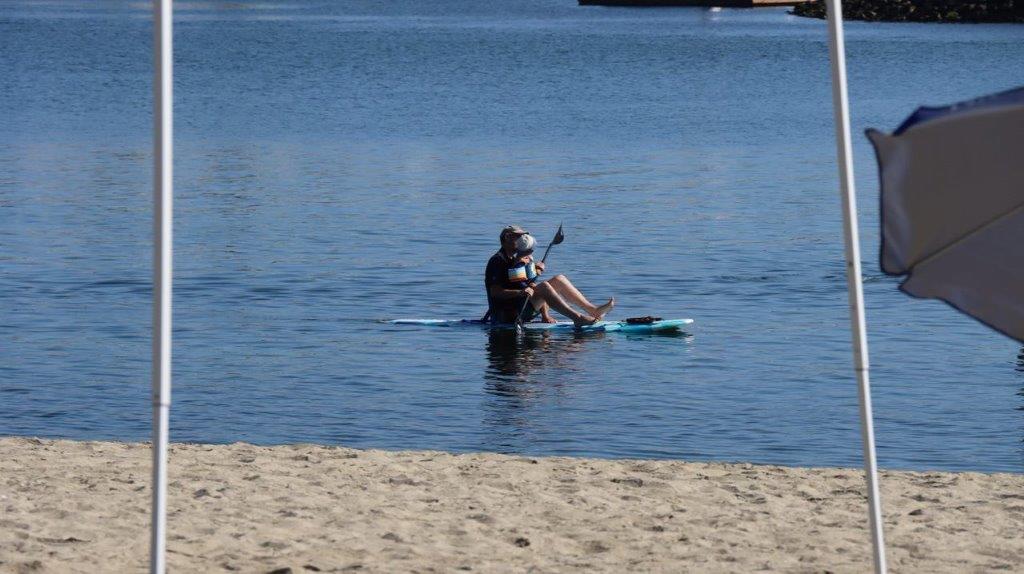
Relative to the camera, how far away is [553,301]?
19.1 meters

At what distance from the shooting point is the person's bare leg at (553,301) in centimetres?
1909

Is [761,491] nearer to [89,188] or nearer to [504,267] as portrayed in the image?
[504,267]

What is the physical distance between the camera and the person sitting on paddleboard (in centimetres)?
1839

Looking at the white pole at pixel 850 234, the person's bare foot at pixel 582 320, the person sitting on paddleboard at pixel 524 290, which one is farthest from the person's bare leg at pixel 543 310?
the white pole at pixel 850 234

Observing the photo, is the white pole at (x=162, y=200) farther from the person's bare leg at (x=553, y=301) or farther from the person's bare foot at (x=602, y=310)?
the person's bare foot at (x=602, y=310)

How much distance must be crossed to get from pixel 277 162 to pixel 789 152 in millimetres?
12621

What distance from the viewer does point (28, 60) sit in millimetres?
80812

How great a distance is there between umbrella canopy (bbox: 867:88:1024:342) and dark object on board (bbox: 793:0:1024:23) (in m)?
113

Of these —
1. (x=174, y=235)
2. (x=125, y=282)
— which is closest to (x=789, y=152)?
(x=174, y=235)

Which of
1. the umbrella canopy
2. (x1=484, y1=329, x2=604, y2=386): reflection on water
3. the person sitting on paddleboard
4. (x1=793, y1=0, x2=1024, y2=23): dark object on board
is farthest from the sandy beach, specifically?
Answer: (x1=793, y1=0, x2=1024, y2=23): dark object on board

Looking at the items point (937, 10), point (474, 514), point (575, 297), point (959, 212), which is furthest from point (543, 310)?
point (937, 10)

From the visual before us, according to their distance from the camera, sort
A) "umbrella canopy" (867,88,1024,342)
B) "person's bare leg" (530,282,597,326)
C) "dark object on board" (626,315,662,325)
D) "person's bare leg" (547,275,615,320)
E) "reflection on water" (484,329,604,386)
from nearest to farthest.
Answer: "umbrella canopy" (867,88,1024,342) < "reflection on water" (484,329,604,386) < "person's bare leg" (530,282,597,326) < "person's bare leg" (547,275,615,320) < "dark object on board" (626,315,662,325)

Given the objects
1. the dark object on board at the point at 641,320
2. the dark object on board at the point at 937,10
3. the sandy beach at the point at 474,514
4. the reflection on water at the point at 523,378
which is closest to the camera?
the sandy beach at the point at 474,514

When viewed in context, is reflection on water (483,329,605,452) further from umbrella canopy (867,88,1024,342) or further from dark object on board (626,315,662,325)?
umbrella canopy (867,88,1024,342)
